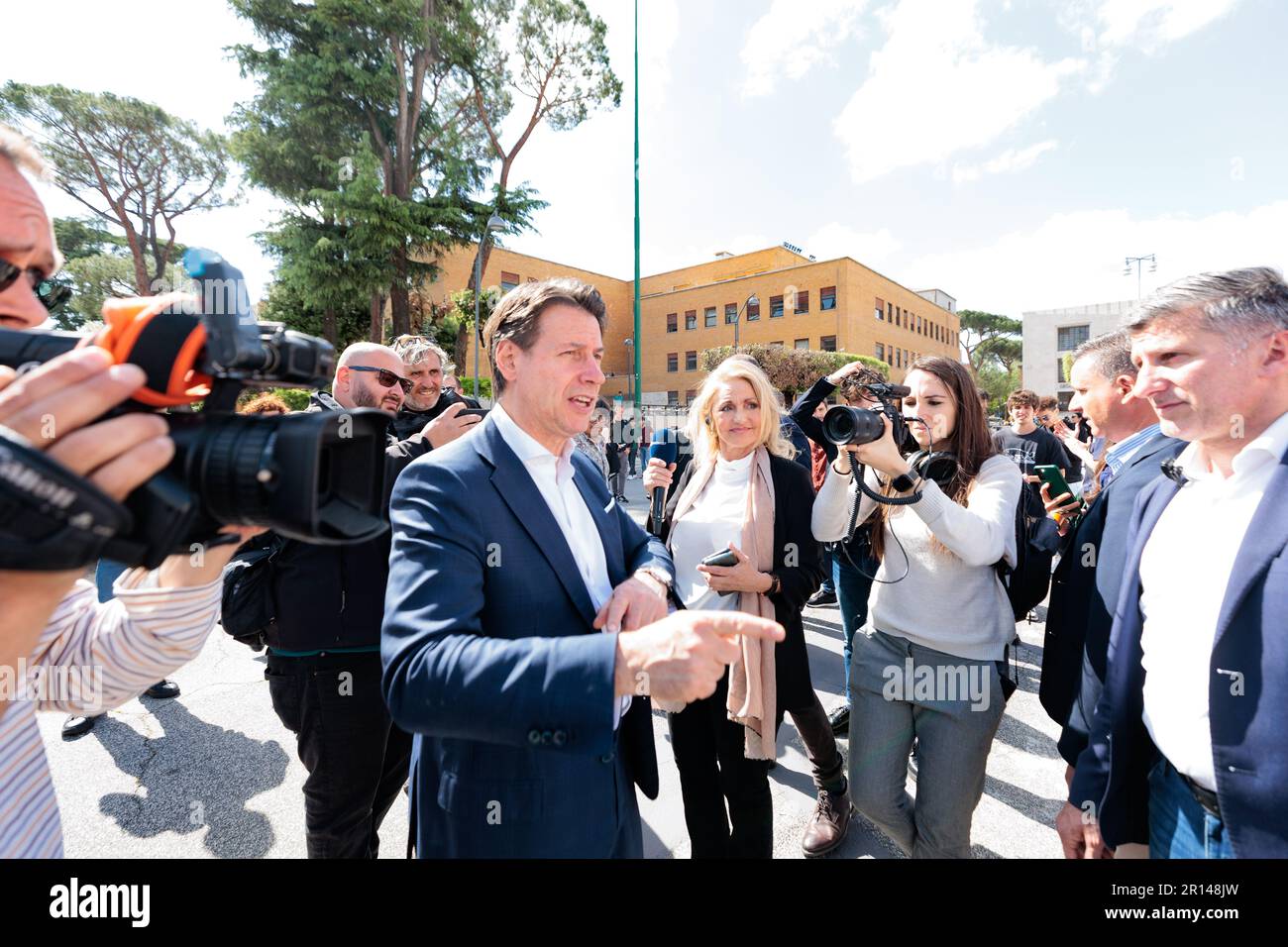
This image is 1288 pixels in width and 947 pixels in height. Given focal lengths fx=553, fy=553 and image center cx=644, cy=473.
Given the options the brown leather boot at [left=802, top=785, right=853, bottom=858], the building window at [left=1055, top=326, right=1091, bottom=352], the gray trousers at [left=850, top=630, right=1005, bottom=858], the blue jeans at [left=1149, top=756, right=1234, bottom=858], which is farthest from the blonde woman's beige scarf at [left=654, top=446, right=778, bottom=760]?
the building window at [left=1055, top=326, right=1091, bottom=352]

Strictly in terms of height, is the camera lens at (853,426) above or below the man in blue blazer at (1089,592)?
above

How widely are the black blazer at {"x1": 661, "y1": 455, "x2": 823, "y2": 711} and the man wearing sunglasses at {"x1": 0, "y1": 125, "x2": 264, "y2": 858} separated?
2.10 m

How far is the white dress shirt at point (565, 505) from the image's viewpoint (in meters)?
1.55

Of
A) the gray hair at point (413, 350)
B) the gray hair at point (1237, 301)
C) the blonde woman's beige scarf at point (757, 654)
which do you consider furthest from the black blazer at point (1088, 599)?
the gray hair at point (413, 350)

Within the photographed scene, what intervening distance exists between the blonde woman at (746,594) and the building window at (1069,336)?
163 feet

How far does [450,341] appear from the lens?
23562mm

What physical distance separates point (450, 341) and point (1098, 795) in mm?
24776

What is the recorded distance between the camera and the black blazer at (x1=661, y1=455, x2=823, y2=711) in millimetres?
2535

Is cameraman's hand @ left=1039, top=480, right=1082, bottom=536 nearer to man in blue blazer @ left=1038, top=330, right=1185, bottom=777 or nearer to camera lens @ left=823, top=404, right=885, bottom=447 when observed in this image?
man in blue blazer @ left=1038, top=330, right=1185, bottom=777

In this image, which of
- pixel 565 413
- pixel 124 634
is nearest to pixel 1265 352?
pixel 565 413

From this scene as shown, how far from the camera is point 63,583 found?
795 mm

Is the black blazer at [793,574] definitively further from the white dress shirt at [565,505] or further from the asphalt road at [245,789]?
the white dress shirt at [565,505]
